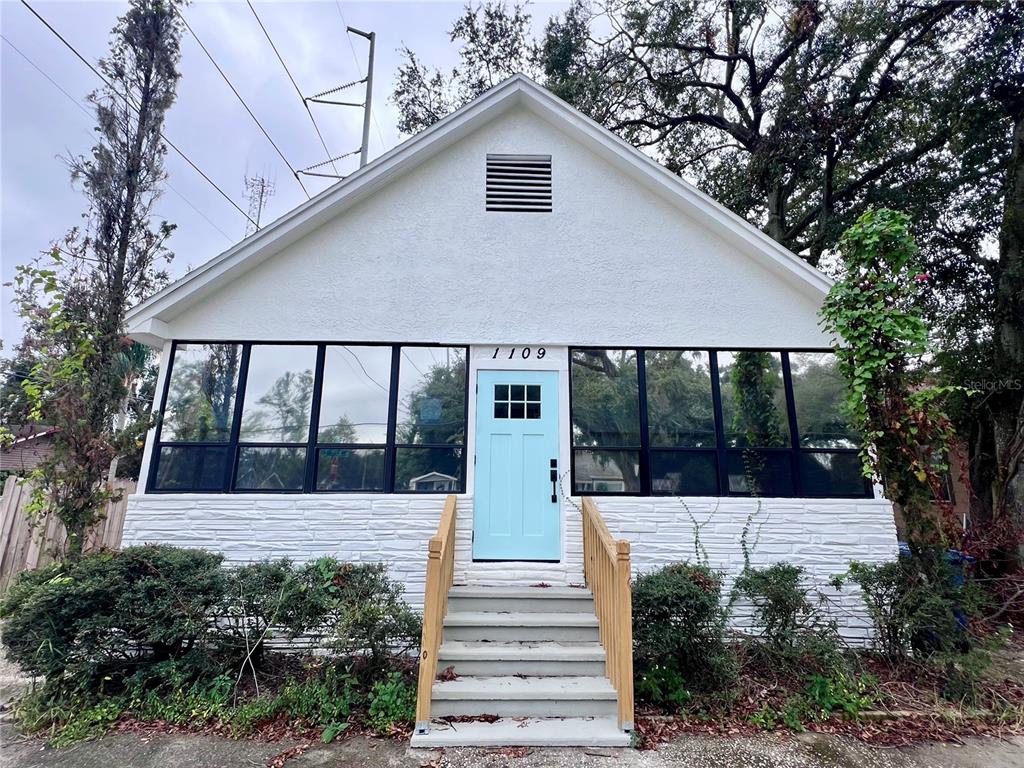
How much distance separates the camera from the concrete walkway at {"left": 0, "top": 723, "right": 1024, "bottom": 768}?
3.40 m

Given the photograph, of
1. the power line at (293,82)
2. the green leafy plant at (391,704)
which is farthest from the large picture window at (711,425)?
the power line at (293,82)

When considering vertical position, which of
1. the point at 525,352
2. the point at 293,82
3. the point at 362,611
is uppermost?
the point at 293,82

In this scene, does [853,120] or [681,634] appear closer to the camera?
[681,634]

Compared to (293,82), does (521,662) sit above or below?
below

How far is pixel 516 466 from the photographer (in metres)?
5.74

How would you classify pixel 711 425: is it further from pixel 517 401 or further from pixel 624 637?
pixel 624 637

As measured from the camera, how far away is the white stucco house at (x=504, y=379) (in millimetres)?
5574

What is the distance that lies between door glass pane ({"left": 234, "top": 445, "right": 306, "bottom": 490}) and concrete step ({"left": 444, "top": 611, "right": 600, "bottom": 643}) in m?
2.54

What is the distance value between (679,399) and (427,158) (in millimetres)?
4553

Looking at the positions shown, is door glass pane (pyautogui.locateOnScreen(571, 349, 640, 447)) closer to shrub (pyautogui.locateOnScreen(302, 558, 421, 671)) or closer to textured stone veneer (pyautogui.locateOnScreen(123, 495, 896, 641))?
textured stone veneer (pyautogui.locateOnScreen(123, 495, 896, 641))

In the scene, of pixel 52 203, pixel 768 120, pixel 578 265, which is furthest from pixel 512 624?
pixel 768 120

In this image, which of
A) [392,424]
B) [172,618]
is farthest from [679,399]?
[172,618]

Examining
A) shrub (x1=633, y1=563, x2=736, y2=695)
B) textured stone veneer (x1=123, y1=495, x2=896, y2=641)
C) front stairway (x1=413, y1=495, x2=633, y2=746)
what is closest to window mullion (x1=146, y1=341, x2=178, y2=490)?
textured stone veneer (x1=123, y1=495, x2=896, y2=641)

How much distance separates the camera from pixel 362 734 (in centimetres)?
380
